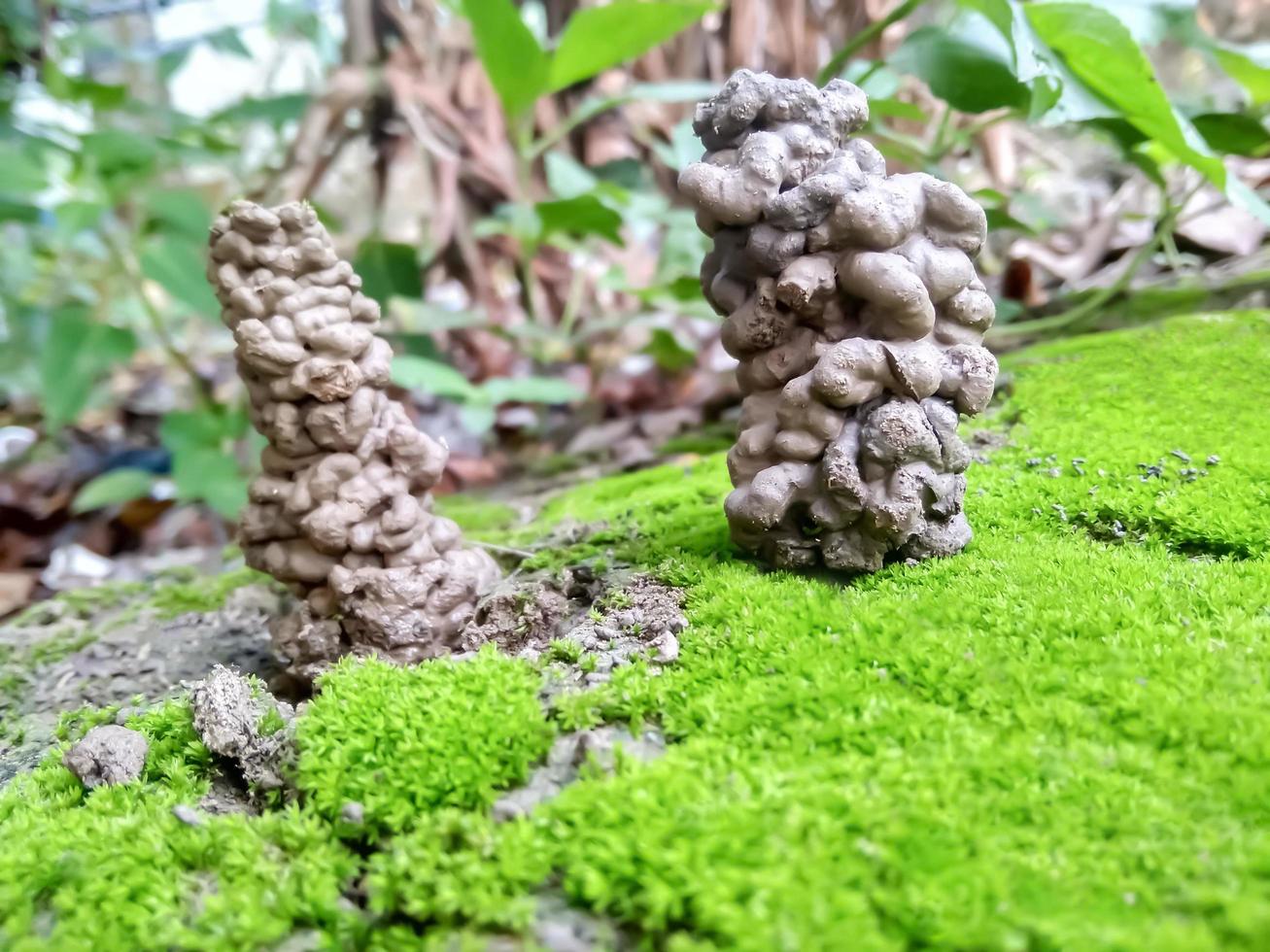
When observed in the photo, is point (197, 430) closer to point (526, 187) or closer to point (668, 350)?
point (526, 187)

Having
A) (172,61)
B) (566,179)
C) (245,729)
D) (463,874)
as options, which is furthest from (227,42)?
(463,874)

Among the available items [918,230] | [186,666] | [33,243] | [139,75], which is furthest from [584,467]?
[139,75]

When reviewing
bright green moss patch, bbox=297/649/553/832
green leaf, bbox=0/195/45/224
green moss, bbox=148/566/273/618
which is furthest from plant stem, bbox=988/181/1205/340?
green leaf, bbox=0/195/45/224

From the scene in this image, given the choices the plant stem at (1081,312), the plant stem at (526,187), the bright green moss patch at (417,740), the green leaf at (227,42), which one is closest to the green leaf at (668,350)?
the plant stem at (526,187)

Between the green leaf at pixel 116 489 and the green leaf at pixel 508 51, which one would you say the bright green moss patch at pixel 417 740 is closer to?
the green leaf at pixel 508 51

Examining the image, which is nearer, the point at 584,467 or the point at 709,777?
the point at 709,777

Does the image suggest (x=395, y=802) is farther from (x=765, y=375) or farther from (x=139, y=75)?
(x=139, y=75)
